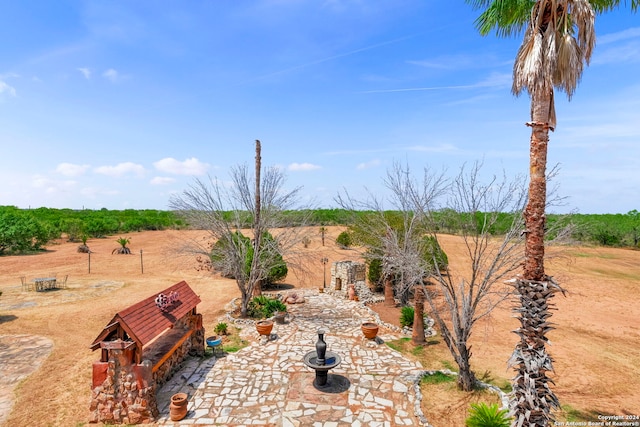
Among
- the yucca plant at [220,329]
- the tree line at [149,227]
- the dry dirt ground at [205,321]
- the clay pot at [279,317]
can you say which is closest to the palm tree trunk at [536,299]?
the dry dirt ground at [205,321]

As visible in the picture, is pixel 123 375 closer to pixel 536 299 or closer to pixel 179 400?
pixel 179 400

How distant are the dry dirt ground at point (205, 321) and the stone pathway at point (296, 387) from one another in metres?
1.49

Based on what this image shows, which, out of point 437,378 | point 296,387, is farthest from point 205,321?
point 437,378

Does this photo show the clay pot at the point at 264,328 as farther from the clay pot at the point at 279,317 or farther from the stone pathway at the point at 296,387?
the clay pot at the point at 279,317

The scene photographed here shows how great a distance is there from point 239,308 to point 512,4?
1661cm

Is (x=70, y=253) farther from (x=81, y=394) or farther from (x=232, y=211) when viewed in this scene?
(x=81, y=394)

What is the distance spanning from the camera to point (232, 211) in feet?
58.2

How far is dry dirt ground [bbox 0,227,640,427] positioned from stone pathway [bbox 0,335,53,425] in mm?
202

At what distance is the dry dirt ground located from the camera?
31.1 feet

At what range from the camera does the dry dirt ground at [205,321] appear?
31.1 ft

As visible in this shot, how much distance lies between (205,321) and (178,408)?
788 cm

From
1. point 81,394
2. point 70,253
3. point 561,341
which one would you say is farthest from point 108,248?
point 561,341

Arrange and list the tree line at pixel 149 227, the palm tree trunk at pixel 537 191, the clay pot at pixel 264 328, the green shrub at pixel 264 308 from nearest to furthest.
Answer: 1. the palm tree trunk at pixel 537 191
2. the tree line at pixel 149 227
3. the clay pot at pixel 264 328
4. the green shrub at pixel 264 308

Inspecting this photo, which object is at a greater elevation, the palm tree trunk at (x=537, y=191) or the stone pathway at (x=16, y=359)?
the palm tree trunk at (x=537, y=191)
